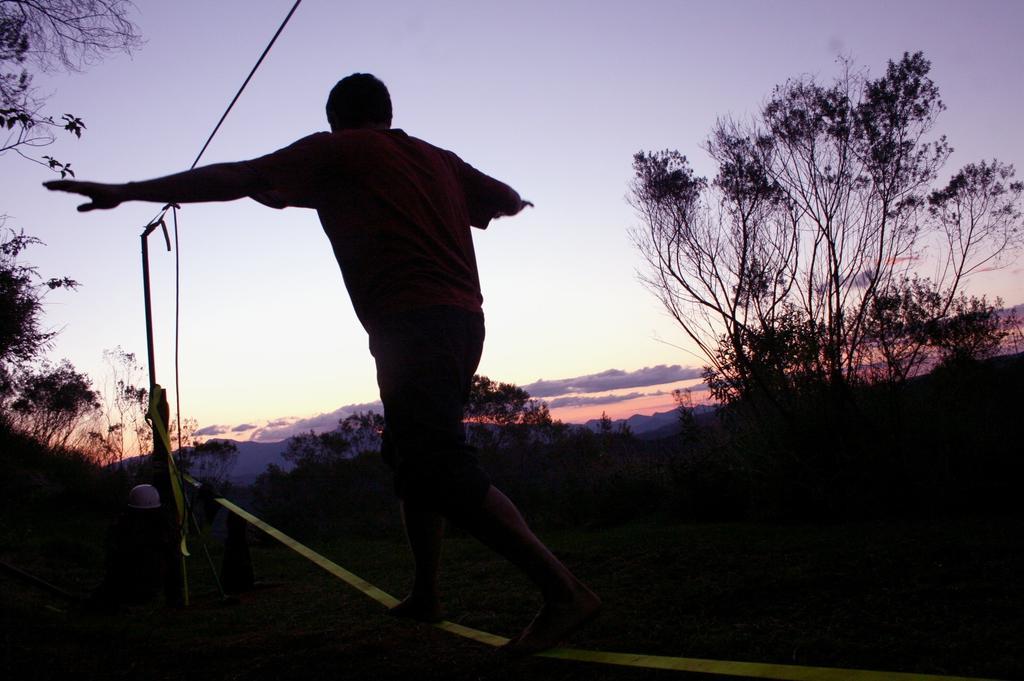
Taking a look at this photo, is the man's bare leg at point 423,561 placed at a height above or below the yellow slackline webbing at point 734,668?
above

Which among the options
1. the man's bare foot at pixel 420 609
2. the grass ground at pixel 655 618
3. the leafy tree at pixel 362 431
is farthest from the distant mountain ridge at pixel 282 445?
the man's bare foot at pixel 420 609

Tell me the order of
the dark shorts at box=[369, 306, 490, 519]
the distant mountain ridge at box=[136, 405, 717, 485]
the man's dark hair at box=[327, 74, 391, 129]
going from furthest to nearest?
1. the distant mountain ridge at box=[136, 405, 717, 485]
2. the man's dark hair at box=[327, 74, 391, 129]
3. the dark shorts at box=[369, 306, 490, 519]

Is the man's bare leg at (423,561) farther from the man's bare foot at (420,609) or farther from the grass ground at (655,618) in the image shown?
the grass ground at (655,618)

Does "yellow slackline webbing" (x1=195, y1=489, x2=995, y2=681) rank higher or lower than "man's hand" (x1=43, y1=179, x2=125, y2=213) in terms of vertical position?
lower

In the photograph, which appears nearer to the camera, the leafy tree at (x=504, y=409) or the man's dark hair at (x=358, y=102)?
the man's dark hair at (x=358, y=102)

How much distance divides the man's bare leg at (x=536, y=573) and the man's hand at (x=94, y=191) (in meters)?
1.13

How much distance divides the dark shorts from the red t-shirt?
0.07 metres

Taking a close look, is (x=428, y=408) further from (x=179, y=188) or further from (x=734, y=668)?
(x=734, y=668)

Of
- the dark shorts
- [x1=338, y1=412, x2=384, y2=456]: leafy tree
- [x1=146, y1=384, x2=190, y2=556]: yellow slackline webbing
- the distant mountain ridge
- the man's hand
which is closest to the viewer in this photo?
the man's hand

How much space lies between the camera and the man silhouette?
1856 millimetres

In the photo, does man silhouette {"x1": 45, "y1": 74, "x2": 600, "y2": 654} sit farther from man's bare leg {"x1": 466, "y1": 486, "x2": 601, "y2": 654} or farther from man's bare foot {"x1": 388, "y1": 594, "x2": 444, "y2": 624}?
man's bare foot {"x1": 388, "y1": 594, "x2": 444, "y2": 624}

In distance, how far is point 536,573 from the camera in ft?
6.32

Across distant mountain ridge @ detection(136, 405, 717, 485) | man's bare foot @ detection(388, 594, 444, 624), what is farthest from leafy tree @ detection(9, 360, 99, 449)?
man's bare foot @ detection(388, 594, 444, 624)

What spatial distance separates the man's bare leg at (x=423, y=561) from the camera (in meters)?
2.20
